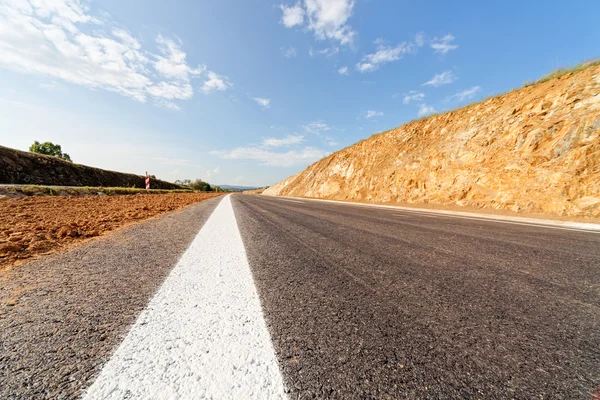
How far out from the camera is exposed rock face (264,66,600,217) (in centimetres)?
975

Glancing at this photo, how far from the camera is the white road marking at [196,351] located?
741 millimetres

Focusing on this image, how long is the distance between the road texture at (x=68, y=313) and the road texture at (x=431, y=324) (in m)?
0.71

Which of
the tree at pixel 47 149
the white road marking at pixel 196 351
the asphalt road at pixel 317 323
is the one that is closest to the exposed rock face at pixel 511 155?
the asphalt road at pixel 317 323

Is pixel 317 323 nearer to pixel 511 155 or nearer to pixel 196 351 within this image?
pixel 196 351

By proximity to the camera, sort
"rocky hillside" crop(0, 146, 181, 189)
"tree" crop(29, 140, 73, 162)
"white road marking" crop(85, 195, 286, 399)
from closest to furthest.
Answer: "white road marking" crop(85, 195, 286, 399) < "rocky hillside" crop(0, 146, 181, 189) < "tree" crop(29, 140, 73, 162)

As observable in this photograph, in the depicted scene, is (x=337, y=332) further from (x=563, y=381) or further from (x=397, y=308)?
(x=563, y=381)

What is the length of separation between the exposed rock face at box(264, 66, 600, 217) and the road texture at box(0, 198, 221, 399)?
13836mm

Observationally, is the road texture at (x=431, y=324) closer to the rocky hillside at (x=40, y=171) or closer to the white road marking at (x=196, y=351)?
the white road marking at (x=196, y=351)

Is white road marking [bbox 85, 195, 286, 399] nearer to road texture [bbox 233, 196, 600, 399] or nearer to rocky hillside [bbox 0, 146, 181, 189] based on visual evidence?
road texture [bbox 233, 196, 600, 399]

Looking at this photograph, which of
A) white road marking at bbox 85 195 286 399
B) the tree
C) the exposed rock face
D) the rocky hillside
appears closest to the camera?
white road marking at bbox 85 195 286 399

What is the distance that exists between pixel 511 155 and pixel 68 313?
17130 millimetres

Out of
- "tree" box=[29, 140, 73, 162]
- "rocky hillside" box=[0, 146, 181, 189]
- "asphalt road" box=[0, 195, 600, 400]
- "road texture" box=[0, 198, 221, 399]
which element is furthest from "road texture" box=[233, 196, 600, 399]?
"tree" box=[29, 140, 73, 162]

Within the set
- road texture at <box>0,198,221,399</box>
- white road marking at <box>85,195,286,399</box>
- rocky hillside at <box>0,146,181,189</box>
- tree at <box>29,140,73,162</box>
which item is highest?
tree at <box>29,140,73,162</box>

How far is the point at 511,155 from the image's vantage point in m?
12.4
